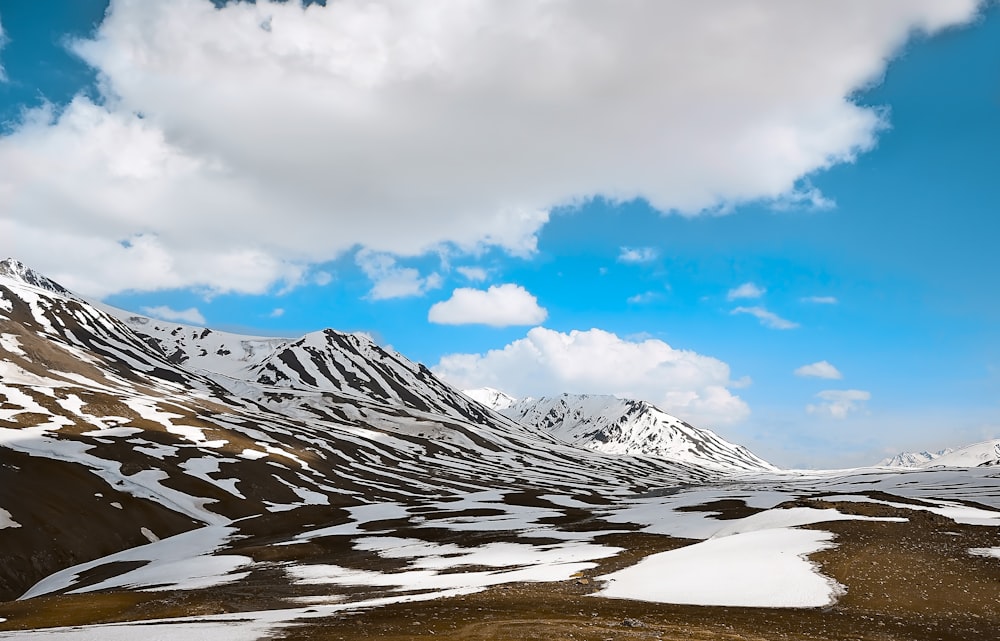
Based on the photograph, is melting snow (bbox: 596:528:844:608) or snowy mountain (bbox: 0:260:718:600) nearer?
melting snow (bbox: 596:528:844:608)

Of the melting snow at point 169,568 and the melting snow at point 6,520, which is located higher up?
the melting snow at point 6,520

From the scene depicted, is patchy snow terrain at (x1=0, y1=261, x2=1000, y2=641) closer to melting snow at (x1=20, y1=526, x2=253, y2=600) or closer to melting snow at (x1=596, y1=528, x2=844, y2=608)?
melting snow at (x1=596, y1=528, x2=844, y2=608)

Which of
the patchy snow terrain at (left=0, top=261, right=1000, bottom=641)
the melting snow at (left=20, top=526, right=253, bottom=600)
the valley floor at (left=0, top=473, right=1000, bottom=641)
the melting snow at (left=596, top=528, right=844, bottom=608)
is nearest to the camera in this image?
the valley floor at (left=0, top=473, right=1000, bottom=641)

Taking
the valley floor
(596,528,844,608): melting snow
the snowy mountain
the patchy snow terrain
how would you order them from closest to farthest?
1. the valley floor
2. (596,528,844,608): melting snow
3. the patchy snow terrain
4. the snowy mountain

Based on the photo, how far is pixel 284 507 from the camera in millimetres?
118062

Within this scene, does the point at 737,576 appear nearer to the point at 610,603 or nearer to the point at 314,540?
the point at 610,603

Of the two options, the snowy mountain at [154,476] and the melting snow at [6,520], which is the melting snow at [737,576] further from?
the melting snow at [6,520]

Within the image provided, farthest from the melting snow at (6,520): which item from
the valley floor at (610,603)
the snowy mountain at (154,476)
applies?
the valley floor at (610,603)

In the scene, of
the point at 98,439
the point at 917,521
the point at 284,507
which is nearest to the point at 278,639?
the point at 917,521

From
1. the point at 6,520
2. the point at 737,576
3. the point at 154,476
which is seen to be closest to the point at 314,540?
the point at 6,520

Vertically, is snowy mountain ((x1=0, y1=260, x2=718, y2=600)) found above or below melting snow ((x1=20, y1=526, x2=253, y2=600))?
above

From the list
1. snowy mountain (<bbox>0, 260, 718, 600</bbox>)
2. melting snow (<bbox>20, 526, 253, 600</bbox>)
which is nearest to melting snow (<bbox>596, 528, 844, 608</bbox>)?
melting snow (<bbox>20, 526, 253, 600</bbox>)

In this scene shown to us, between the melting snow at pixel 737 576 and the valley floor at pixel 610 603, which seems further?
the melting snow at pixel 737 576

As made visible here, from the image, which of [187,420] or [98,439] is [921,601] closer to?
[98,439]
